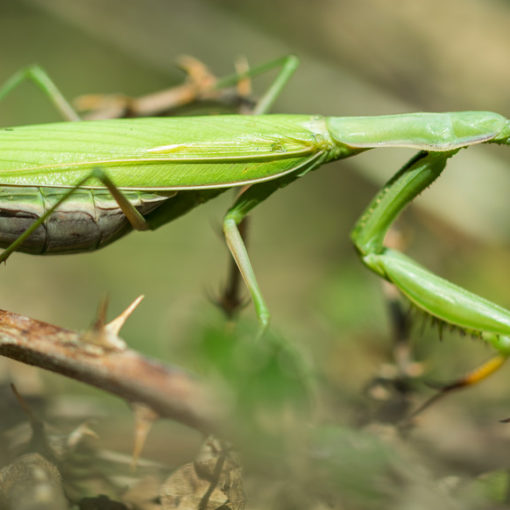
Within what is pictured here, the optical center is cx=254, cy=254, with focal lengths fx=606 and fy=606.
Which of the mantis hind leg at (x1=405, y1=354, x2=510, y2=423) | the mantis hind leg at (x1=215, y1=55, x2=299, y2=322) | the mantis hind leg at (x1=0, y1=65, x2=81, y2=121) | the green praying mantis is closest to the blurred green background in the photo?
the mantis hind leg at (x1=215, y1=55, x2=299, y2=322)

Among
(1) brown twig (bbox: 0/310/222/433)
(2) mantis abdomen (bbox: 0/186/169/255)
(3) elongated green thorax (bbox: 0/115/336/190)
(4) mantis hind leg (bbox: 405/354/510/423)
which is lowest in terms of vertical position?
(1) brown twig (bbox: 0/310/222/433)

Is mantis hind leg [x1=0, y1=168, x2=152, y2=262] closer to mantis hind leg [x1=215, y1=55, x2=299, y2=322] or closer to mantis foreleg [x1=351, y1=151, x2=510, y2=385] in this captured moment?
mantis hind leg [x1=215, y1=55, x2=299, y2=322]

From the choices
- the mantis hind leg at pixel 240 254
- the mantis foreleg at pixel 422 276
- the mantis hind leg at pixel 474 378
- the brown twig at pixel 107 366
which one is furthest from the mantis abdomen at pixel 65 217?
the mantis hind leg at pixel 474 378

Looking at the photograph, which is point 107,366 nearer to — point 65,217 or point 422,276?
point 65,217

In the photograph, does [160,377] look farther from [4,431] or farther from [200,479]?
[4,431]

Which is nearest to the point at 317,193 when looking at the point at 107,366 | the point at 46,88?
the point at 46,88

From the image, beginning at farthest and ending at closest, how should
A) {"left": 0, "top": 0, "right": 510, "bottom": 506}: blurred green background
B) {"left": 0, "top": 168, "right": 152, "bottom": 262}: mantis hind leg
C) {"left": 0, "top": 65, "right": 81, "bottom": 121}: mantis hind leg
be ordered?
{"left": 0, "top": 0, "right": 510, "bottom": 506}: blurred green background → {"left": 0, "top": 65, "right": 81, "bottom": 121}: mantis hind leg → {"left": 0, "top": 168, "right": 152, "bottom": 262}: mantis hind leg

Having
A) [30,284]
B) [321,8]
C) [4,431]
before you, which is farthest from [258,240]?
[4,431]
